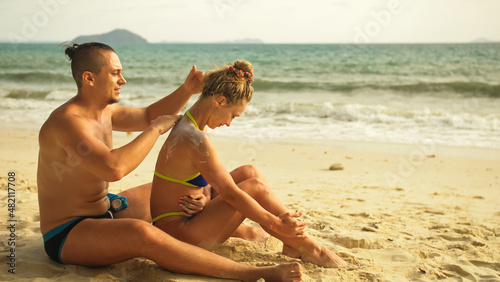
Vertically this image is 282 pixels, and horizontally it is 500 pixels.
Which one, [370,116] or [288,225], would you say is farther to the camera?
[370,116]

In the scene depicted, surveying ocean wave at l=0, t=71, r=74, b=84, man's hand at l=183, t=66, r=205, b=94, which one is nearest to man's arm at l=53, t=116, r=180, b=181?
man's hand at l=183, t=66, r=205, b=94

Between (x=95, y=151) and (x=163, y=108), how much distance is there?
3.54 ft

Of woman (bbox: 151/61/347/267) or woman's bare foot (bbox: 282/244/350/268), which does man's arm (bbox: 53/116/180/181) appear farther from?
woman's bare foot (bbox: 282/244/350/268)

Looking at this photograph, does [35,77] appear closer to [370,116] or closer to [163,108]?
[370,116]

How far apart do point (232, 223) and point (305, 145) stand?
5.75 metres

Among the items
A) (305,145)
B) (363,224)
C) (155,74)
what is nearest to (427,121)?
(305,145)

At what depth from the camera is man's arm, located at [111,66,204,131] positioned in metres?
3.53

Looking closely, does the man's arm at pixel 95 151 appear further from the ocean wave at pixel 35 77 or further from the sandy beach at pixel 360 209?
the ocean wave at pixel 35 77

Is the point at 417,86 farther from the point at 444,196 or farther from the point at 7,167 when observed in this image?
the point at 7,167

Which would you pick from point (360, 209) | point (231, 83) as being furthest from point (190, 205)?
point (360, 209)

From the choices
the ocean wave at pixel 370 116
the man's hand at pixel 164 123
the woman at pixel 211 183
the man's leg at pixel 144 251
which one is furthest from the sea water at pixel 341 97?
the man's leg at pixel 144 251

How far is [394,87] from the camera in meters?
17.9

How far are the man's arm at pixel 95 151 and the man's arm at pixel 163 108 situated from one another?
2.44ft

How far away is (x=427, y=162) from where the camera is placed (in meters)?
7.40
